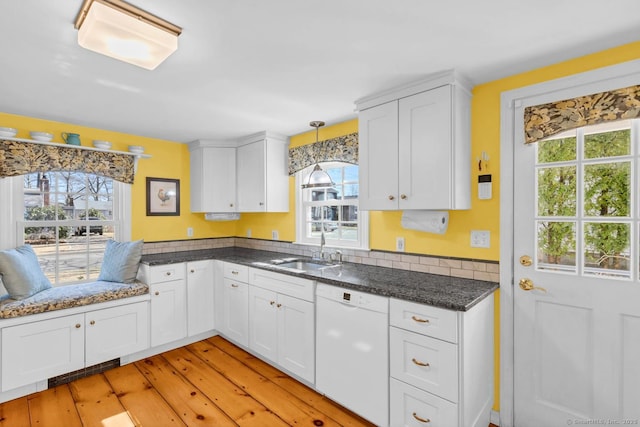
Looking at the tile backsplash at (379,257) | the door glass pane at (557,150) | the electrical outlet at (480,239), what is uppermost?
the door glass pane at (557,150)

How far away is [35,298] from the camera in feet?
8.45

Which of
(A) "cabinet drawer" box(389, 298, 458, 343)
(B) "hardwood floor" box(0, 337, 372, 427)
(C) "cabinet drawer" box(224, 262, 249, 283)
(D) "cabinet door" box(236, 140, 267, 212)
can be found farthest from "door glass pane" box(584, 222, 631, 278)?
(D) "cabinet door" box(236, 140, 267, 212)

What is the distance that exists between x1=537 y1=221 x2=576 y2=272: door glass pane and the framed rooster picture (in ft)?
12.0

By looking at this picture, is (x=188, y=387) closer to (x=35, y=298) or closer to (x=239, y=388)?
(x=239, y=388)

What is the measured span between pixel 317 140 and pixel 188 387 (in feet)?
8.20

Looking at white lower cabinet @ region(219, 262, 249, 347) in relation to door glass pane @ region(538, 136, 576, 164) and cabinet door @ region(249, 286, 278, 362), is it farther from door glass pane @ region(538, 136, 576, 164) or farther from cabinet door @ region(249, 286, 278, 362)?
door glass pane @ region(538, 136, 576, 164)

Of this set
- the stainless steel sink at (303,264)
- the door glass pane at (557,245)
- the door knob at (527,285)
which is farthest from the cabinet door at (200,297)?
the door glass pane at (557,245)

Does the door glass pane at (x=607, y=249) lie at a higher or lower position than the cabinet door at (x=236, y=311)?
higher

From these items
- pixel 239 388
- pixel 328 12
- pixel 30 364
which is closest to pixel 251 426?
pixel 239 388

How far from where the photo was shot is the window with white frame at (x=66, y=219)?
2.90 metres

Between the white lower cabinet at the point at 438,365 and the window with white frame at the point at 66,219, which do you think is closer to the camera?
the white lower cabinet at the point at 438,365

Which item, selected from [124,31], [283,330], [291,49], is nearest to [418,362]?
[283,330]

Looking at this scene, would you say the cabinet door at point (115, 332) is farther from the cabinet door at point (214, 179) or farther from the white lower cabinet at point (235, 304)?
the cabinet door at point (214, 179)

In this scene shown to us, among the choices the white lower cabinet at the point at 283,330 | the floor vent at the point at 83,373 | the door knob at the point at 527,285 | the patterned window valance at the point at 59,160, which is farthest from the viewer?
the patterned window valance at the point at 59,160
